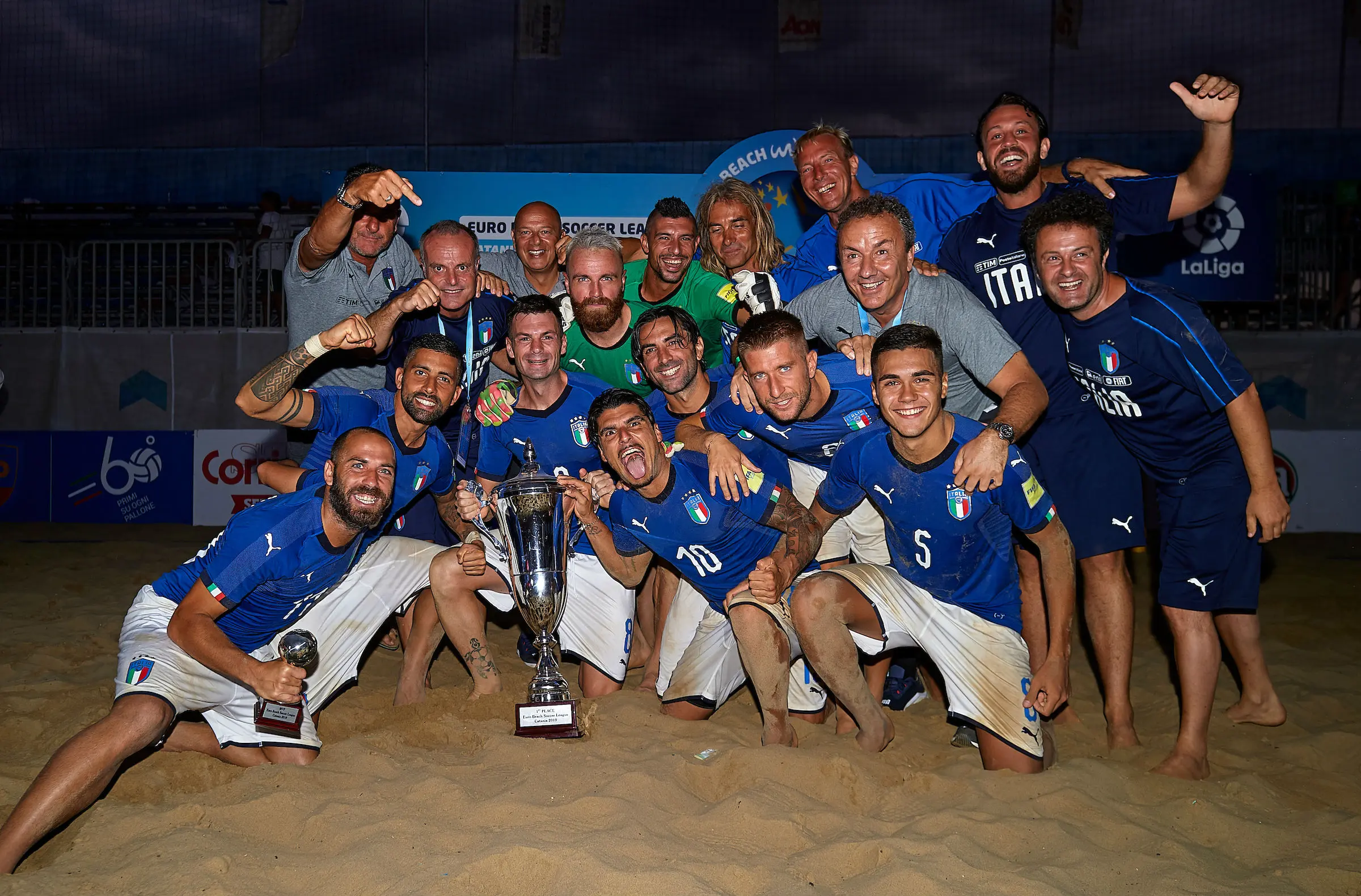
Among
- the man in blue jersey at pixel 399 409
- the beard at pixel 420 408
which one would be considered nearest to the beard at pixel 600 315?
the man in blue jersey at pixel 399 409

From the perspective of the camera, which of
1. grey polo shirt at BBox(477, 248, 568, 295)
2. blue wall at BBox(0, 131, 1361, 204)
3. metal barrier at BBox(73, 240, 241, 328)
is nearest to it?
grey polo shirt at BBox(477, 248, 568, 295)

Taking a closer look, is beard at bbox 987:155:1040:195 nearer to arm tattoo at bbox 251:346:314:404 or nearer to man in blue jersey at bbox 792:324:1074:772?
man in blue jersey at bbox 792:324:1074:772

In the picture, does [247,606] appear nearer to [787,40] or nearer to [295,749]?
[295,749]

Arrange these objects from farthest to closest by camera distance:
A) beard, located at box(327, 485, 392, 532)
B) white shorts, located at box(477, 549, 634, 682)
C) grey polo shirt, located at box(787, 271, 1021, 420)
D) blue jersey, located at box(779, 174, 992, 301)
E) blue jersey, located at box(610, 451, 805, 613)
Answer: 1. blue jersey, located at box(779, 174, 992, 301)
2. white shorts, located at box(477, 549, 634, 682)
3. blue jersey, located at box(610, 451, 805, 613)
4. grey polo shirt, located at box(787, 271, 1021, 420)
5. beard, located at box(327, 485, 392, 532)

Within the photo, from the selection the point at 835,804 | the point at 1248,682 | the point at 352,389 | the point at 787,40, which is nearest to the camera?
the point at 835,804

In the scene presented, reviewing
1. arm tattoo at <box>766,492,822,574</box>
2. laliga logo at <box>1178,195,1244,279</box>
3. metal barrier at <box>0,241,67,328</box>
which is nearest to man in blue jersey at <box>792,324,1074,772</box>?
arm tattoo at <box>766,492,822,574</box>

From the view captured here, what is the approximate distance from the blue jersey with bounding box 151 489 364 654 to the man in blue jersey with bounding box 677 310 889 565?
160 cm

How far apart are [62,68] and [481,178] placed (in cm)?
1039

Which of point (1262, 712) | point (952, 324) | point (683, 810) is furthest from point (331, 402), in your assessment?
point (1262, 712)

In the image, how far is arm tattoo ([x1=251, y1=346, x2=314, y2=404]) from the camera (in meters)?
4.25

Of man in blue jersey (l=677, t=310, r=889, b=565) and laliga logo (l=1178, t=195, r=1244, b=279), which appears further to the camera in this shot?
laliga logo (l=1178, t=195, r=1244, b=279)

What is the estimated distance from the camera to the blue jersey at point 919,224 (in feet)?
16.3

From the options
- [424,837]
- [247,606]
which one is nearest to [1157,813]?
[424,837]

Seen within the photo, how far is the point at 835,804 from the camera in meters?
3.37
